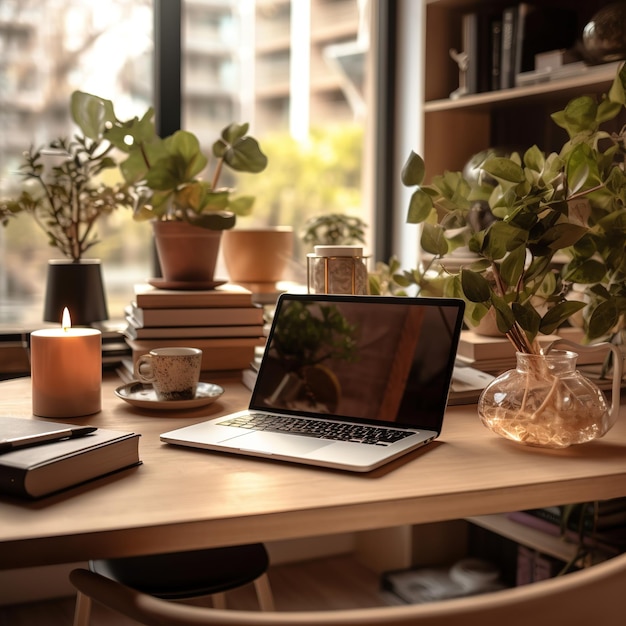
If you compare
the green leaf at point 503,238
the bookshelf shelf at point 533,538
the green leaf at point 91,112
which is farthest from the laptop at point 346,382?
the bookshelf shelf at point 533,538

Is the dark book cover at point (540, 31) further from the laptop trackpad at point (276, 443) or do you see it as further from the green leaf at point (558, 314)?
the laptop trackpad at point (276, 443)

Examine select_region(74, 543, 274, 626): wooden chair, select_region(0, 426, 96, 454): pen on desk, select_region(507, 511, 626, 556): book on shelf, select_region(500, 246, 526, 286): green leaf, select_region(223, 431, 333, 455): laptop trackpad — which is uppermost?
select_region(500, 246, 526, 286): green leaf

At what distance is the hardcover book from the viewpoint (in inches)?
33.0

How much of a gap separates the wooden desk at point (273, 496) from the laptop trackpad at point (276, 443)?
2 cm

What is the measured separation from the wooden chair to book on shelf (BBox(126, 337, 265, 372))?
1.16 ft

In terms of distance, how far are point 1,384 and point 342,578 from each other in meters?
1.30

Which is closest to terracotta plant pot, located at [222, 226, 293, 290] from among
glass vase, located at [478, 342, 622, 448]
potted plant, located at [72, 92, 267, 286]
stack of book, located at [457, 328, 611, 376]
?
potted plant, located at [72, 92, 267, 286]

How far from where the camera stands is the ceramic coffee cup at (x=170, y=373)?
4.17 ft

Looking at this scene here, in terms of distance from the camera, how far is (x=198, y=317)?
1514 millimetres

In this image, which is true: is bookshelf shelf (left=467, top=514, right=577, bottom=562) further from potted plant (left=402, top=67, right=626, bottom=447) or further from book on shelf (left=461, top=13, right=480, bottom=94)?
book on shelf (left=461, top=13, right=480, bottom=94)

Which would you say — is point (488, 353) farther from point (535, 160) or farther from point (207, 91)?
point (207, 91)

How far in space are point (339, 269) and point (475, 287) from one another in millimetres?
393

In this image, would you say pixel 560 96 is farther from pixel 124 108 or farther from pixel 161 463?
pixel 161 463

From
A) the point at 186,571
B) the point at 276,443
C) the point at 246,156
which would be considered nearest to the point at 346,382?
the point at 276,443
